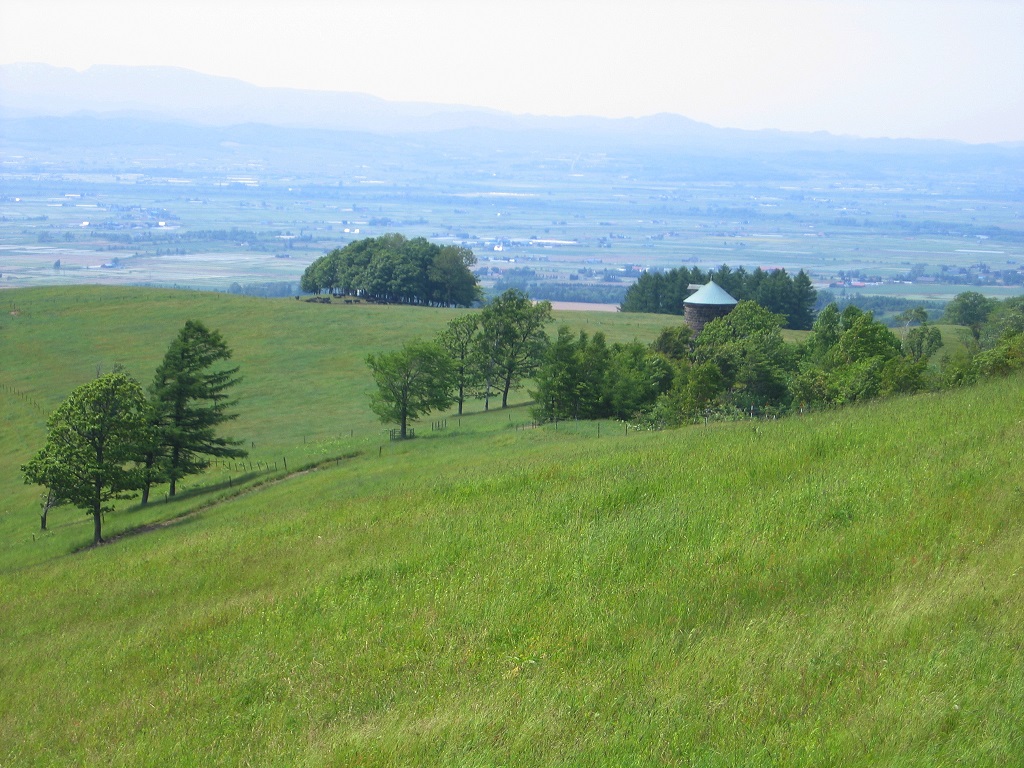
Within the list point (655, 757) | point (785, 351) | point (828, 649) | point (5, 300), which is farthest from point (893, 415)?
point (5, 300)

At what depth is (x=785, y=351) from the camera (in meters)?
65.6

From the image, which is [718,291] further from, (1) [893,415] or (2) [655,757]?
(2) [655,757]

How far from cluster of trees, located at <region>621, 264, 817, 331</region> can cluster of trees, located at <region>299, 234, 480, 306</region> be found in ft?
83.5

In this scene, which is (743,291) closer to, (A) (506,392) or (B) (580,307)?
(B) (580,307)

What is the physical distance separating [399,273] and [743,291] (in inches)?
1908

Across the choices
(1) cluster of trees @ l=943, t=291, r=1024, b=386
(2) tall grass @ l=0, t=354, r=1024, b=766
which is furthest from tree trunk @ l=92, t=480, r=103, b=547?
(1) cluster of trees @ l=943, t=291, r=1024, b=386

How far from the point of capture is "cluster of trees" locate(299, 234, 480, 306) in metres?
130

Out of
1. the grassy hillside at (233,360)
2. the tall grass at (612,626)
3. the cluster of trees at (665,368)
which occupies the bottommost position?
the grassy hillside at (233,360)

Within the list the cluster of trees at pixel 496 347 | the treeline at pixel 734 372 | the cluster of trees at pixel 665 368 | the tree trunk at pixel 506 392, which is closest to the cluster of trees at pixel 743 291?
the cluster of trees at pixel 665 368

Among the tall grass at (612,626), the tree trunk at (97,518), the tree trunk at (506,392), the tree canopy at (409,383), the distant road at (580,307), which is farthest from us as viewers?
the distant road at (580,307)

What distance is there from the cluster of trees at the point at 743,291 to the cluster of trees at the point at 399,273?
2546 centimetres

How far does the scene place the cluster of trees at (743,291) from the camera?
426 ft

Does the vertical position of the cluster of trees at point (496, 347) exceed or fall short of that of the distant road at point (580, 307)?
it exceeds it

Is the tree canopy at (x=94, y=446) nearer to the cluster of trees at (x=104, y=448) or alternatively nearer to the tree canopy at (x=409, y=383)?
the cluster of trees at (x=104, y=448)
